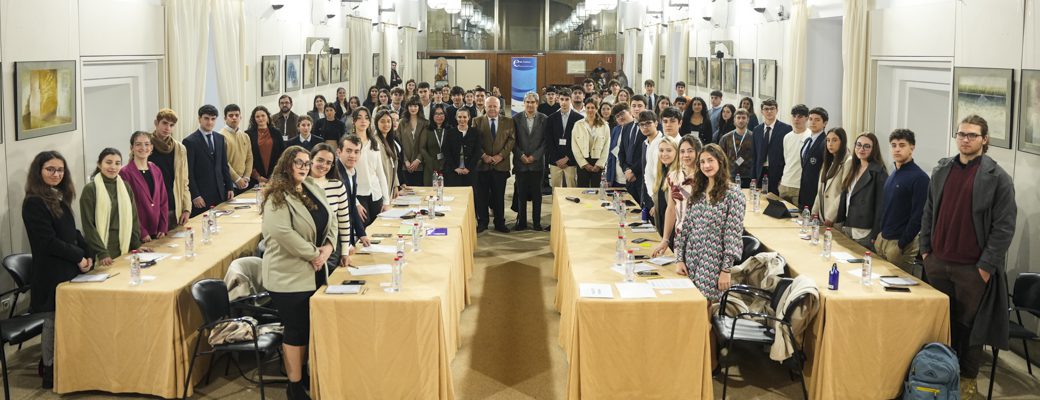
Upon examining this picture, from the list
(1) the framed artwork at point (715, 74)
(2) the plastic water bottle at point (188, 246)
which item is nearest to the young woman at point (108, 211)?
(2) the plastic water bottle at point (188, 246)

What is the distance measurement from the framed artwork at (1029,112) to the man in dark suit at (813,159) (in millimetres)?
1912

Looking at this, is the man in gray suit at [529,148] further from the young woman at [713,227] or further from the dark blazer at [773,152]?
the young woman at [713,227]

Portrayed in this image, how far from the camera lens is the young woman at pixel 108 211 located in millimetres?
6562

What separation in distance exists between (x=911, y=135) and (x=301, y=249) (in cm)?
440

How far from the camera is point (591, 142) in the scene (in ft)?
36.4

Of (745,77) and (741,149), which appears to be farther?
(745,77)

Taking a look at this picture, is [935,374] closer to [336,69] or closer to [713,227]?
[713,227]

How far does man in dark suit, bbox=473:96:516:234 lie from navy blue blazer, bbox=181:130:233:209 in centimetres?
315

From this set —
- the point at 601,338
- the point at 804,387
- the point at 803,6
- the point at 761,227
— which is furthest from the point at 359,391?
the point at 803,6

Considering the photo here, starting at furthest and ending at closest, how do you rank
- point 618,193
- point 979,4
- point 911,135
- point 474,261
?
point 474,261, point 618,193, point 979,4, point 911,135

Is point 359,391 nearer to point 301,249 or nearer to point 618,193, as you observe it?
point 301,249

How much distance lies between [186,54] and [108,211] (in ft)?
13.2

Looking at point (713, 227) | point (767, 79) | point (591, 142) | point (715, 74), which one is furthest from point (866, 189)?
point (715, 74)

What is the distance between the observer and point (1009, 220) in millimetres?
5832
